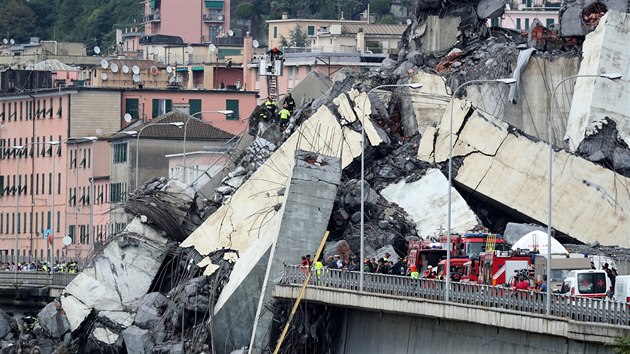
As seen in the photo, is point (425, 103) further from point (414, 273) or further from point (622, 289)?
point (622, 289)

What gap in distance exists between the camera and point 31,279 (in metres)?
112

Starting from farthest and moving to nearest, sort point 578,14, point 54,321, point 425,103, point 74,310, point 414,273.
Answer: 1. point 54,321
2. point 74,310
3. point 425,103
4. point 578,14
5. point 414,273

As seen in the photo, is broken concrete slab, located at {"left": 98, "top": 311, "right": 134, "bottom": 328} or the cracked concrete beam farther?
broken concrete slab, located at {"left": 98, "top": 311, "right": 134, "bottom": 328}

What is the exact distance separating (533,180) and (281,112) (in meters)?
14.8

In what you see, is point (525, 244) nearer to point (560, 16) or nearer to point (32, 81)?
point (560, 16)

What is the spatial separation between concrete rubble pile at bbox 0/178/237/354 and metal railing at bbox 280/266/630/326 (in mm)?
15179

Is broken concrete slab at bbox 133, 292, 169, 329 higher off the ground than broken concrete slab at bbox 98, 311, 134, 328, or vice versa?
broken concrete slab at bbox 133, 292, 169, 329

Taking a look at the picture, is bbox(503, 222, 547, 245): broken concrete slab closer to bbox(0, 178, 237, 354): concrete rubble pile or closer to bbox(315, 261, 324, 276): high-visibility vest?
bbox(315, 261, 324, 276): high-visibility vest

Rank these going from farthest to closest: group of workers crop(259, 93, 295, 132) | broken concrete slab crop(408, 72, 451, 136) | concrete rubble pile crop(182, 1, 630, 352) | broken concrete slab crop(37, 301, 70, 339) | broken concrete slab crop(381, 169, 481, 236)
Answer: group of workers crop(259, 93, 295, 132) < broken concrete slab crop(37, 301, 70, 339) < broken concrete slab crop(408, 72, 451, 136) < broken concrete slab crop(381, 169, 481, 236) < concrete rubble pile crop(182, 1, 630, 352)

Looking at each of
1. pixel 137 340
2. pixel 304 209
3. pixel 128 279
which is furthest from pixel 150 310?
pixel 304 209

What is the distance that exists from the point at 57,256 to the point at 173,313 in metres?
52.7

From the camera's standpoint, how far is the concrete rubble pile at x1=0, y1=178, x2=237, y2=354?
9562 cm

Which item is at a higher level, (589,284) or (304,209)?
(304,209)

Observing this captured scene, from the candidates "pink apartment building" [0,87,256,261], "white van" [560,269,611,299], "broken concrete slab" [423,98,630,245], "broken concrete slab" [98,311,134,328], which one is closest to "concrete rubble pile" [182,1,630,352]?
"broken concrete slab" [423,98,630,245]
